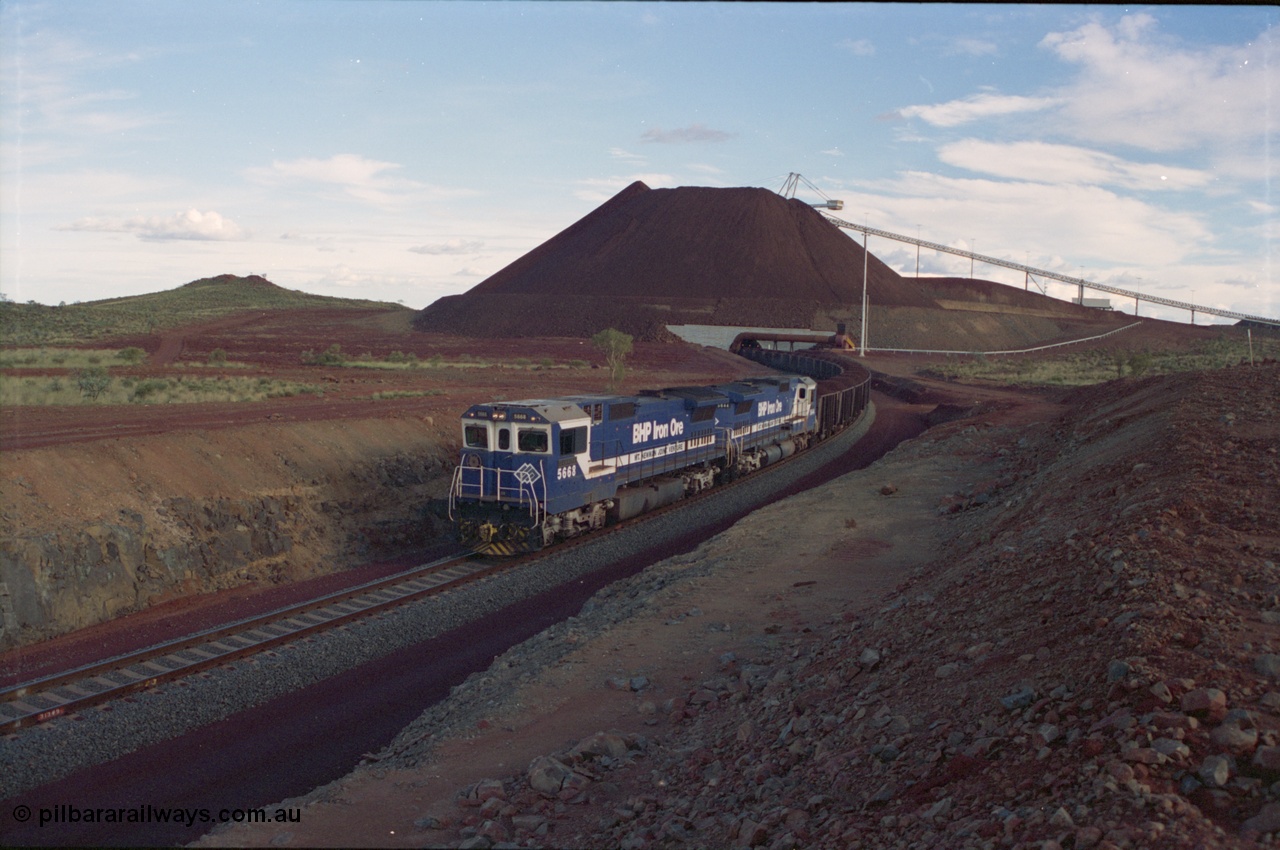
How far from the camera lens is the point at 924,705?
9531mm

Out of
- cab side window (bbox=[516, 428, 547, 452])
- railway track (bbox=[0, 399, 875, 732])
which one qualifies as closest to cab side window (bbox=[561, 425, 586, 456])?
cab side window (bbox=[516, 428, 547, 452])

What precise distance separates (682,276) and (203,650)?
131 m

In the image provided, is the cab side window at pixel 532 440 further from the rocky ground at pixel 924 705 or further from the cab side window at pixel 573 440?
the rocky ground at pixel 924 705

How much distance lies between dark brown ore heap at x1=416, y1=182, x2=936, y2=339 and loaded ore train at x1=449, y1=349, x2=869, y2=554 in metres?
82.7

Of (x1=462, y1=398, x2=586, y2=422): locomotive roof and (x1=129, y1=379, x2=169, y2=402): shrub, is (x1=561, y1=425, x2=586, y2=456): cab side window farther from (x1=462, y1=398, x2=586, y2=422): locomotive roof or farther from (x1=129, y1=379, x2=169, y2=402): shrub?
(x1=129, y1=379, x2=169, y2=402): shrub

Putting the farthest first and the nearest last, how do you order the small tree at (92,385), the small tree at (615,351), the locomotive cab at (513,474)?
the small tree at (615,351) → the small tree at (92,385) → the locomotive cab at (513,474)

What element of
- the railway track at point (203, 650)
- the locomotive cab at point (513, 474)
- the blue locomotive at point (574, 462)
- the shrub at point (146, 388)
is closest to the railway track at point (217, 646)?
the railway track at point (203, 650)

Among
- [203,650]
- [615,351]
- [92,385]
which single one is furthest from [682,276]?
[203,650]

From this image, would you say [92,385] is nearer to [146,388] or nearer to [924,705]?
[146,388]

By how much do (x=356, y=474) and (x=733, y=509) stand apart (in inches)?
488

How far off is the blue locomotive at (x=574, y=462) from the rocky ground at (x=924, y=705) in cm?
533

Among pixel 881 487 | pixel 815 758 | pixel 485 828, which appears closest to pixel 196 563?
pixel 485 828

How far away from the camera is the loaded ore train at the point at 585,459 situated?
23.8 meters

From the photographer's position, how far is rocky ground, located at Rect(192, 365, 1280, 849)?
275 inches
